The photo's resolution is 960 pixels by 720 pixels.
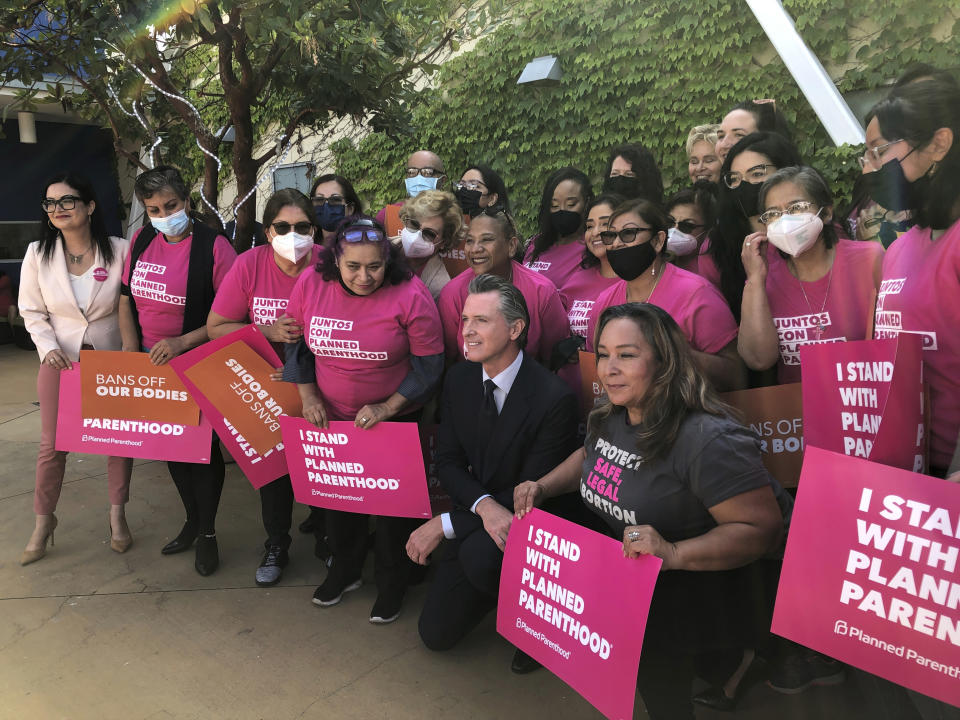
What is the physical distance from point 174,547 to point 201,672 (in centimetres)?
135

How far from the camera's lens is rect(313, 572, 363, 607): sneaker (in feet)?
12.3

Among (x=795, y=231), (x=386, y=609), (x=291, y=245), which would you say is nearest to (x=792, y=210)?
(x=795, y=231)

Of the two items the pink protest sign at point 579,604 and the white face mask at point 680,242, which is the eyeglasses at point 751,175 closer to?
the white face mask at point 680,242

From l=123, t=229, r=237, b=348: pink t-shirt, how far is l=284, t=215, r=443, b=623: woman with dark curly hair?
0.70 metres

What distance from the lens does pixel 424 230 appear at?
158 inches

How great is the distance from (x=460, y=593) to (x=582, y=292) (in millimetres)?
1587

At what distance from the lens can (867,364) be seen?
2336 millimetres

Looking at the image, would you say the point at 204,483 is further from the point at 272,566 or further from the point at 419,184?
the point at 419,184

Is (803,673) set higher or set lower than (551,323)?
lower

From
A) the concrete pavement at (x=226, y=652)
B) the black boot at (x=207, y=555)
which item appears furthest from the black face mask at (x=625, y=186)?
the black boot at (x=207, y=555)

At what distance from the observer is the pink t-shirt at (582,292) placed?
143 inches

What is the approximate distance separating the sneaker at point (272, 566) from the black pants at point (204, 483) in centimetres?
37

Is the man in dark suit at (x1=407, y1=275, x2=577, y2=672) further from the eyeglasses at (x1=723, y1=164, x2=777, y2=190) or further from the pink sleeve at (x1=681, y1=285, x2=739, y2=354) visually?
the eyeglasses at (x1=723, y1=164, x2=777, y2=190)

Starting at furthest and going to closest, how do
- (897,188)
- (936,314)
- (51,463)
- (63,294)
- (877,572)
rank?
(51,463), (63,294), (897,188), (936,314), (877,572)
